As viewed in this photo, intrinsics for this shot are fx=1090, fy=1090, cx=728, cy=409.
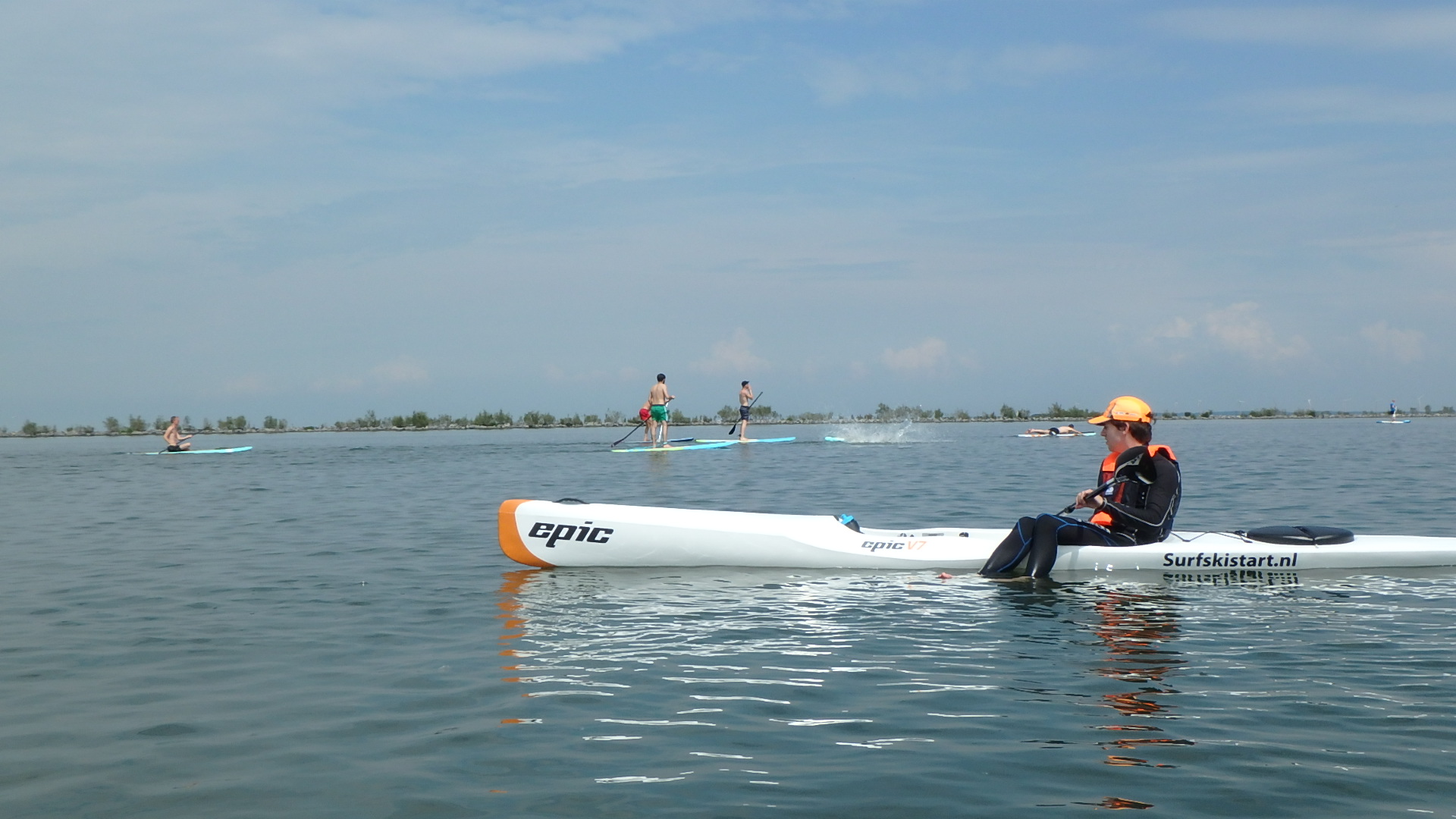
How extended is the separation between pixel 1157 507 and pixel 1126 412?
84 centimetres

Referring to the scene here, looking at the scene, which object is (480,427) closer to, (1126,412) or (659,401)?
(659,401)

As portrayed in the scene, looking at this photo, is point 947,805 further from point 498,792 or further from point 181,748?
point 181,748

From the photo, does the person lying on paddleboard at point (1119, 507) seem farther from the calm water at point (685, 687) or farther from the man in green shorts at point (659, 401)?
the man in green shorts at point (659, 401)

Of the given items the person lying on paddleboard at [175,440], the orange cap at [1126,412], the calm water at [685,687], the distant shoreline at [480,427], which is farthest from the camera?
the distant shoreline at [480,427]

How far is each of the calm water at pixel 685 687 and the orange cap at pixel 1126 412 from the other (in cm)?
132

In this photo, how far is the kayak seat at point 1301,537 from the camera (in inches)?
360

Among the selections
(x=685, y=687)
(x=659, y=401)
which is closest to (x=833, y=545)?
(x=685, y=687)

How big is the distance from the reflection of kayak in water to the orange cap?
3.61ft

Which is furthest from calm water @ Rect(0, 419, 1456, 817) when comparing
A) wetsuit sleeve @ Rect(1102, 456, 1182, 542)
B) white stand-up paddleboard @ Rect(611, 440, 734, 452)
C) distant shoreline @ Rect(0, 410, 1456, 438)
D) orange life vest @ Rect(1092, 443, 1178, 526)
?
distant shoreline @ Rect(0, 410, 1456, 438)

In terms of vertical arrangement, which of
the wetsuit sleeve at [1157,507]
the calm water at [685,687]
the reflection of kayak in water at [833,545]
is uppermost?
the wetsuit sleeve at [1157,507]

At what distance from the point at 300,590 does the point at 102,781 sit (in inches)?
175

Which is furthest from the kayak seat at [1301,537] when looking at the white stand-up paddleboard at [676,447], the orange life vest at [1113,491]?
the white stand-up paddleboard at [676,447]

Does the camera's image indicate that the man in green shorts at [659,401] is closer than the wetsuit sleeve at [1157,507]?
No

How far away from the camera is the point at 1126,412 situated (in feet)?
28.1
